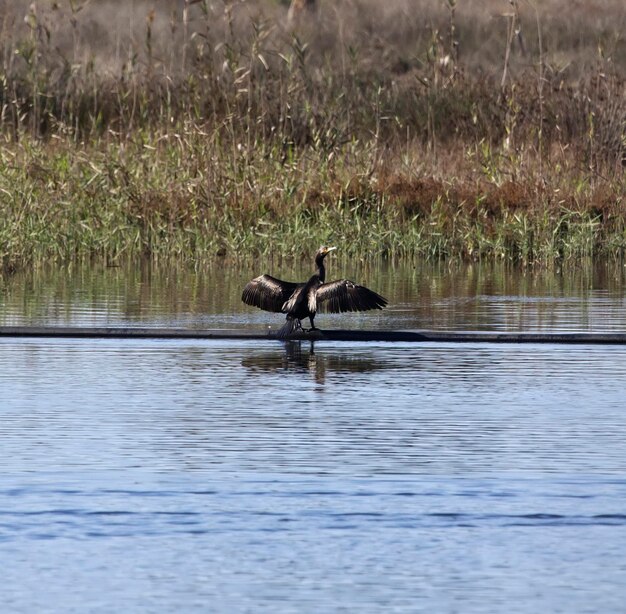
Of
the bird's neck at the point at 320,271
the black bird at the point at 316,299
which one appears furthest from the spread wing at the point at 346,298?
the bird's neck at the point at 320,271

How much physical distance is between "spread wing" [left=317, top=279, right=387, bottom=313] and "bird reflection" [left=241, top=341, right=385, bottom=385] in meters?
0.39

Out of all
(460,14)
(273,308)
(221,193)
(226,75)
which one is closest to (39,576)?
(273,308)

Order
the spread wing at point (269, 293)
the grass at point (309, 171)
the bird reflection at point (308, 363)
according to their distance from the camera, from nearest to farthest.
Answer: the bird reflection at point (308, 363)
the spread wing at point (269, 293)
the grass at point (309, 171)

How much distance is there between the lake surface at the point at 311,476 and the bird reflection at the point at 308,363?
4 cm

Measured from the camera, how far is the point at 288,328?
12344 millimetres

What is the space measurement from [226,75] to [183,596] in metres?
17.6

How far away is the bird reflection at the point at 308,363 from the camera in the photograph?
35.9 ft

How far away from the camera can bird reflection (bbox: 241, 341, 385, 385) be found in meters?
11.0

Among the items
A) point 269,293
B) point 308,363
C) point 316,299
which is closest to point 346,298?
point 316,299

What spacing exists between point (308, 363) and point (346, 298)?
41.7 inches

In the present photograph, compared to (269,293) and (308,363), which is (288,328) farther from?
(308,363)

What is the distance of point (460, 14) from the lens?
156ft

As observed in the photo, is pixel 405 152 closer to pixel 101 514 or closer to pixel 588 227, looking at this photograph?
pixel 588 227

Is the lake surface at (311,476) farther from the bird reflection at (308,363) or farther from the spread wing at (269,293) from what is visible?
the spread wing at (269,293)
